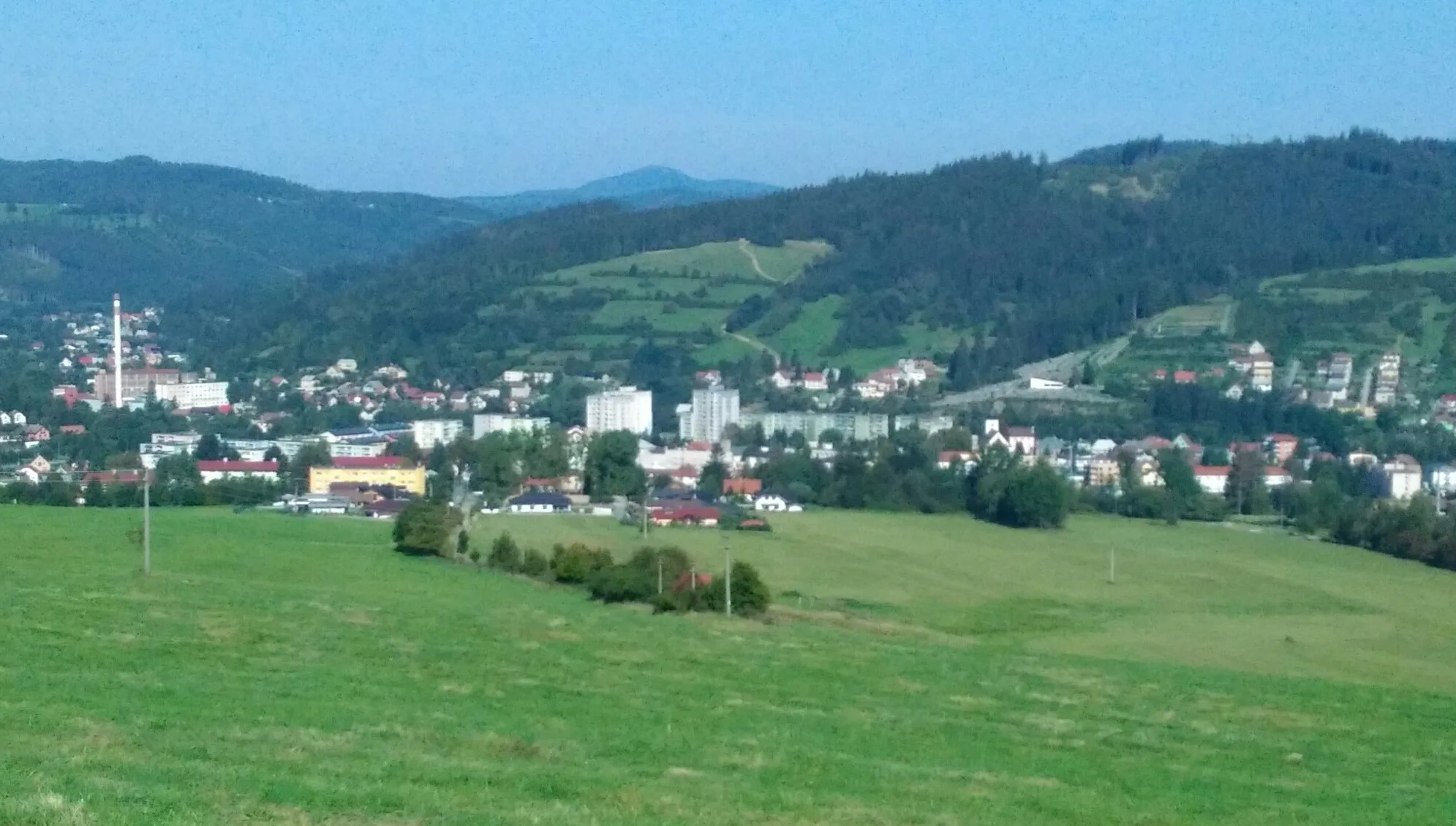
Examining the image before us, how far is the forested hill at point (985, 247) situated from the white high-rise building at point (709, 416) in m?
15.6

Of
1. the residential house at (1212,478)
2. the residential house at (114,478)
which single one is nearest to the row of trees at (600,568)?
the residential house at (114,478)

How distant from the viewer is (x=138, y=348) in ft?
271

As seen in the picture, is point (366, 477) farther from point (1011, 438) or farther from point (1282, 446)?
point (1282, 446)

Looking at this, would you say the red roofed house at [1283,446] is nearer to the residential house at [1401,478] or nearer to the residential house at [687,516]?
the residential house at [1401,478]

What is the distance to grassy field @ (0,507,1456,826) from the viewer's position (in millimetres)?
8352

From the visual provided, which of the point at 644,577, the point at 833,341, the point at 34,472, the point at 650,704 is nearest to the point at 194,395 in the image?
the point at 34,472

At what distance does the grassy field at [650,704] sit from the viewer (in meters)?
8.35

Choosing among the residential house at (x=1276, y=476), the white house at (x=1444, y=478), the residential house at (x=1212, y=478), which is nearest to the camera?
the residential house at (x=1212, y=478)

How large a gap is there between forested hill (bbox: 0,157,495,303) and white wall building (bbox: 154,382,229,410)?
35.8 meters

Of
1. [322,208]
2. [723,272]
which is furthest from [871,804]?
[322,208]

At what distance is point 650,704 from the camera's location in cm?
1230

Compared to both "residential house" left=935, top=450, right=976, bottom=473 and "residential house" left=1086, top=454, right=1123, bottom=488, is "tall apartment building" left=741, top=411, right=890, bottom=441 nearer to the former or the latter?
"residential house" left=935, top=450, right=976, bottom=473

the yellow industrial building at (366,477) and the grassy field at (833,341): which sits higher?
the grassy field at (833,341)

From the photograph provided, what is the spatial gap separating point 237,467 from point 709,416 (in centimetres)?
1878
